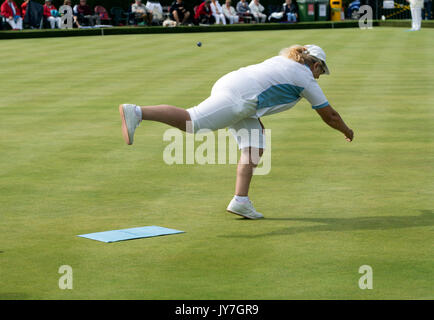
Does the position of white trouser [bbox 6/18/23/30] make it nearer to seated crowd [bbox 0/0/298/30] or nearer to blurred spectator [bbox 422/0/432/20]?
seated crowd [bbox 0/0/298/30]

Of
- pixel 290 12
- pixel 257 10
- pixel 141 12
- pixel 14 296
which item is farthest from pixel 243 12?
pixel 14 296

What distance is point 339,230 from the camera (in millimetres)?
7070

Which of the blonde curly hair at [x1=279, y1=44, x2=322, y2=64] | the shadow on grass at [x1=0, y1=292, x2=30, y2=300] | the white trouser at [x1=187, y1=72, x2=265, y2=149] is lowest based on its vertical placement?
the shadow on grass at [x1=0, y1=292, x2=30, y2=300]

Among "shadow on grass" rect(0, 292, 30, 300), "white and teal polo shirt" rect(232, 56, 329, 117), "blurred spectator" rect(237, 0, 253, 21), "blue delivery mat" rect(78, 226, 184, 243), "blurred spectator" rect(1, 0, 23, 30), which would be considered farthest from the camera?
"blurred spectator" rect(237, 0, 253, 21)

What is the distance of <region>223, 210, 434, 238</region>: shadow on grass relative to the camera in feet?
23.2

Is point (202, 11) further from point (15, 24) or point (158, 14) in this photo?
point (15, 24)

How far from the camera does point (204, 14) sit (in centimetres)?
3769

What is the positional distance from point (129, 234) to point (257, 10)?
109 feet

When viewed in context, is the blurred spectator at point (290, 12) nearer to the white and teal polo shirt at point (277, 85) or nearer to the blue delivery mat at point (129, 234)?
the white and teal polo shirt at point (277, 85)

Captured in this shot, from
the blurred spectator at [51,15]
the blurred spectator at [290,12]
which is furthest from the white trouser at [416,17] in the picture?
the blurred spectator at [51,15]

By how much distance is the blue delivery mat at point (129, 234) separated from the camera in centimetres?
678

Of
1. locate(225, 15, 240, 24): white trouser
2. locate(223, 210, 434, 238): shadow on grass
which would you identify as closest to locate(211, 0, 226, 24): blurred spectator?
locate(225, 15, 240, 24): white trouser

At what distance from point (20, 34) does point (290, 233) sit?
92.9 ft

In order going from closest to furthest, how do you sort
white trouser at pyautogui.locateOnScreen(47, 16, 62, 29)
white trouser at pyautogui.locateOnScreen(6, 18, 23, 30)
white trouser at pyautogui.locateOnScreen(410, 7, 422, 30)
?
1. white trouser at pyautogui.locateOnScreen(410, 7, 422, 30)
2. white trouser at pyautogui.locateOnScreen(6, 18, 23, 30)
3. white trouser at pyautogui.locateOnScreen(47, 16, 62, 29)
